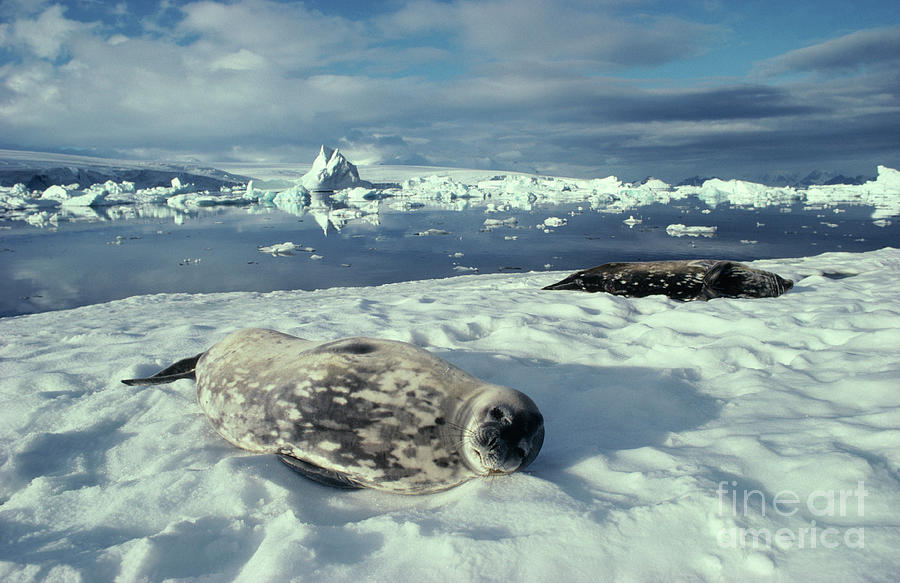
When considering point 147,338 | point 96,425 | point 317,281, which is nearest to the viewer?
point 96,425

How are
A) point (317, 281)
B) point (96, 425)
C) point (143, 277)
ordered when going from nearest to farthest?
1. point (96, 425)
2. point (317, 281)
3. point (143, 277)

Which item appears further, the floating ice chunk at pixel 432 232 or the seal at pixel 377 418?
the floating ice chunk at pixel 432 232

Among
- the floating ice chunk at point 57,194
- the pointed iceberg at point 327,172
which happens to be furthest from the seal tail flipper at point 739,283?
the floating ice chunk at point 57,194

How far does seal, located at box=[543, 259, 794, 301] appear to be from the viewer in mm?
5105

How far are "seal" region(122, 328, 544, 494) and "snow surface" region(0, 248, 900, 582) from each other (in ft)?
0.26

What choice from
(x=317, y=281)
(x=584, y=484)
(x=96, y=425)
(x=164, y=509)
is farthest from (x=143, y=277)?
(x=584, y=484)

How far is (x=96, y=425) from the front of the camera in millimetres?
2324

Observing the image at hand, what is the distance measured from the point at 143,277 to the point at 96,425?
11.9 m

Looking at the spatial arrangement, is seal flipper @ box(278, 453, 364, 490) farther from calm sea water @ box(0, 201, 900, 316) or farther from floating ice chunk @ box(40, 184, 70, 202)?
floating ice chunk @ box(40, 184, 70, 202)

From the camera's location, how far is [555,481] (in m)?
1.77

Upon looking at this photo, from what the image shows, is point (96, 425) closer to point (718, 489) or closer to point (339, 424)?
point (339, 424)

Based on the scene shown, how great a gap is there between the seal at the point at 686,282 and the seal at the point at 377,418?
382 centimetres

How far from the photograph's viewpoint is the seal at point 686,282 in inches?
201

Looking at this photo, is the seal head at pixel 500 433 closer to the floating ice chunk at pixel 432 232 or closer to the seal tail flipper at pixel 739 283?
the seal tail flipper at pixel 739 283
